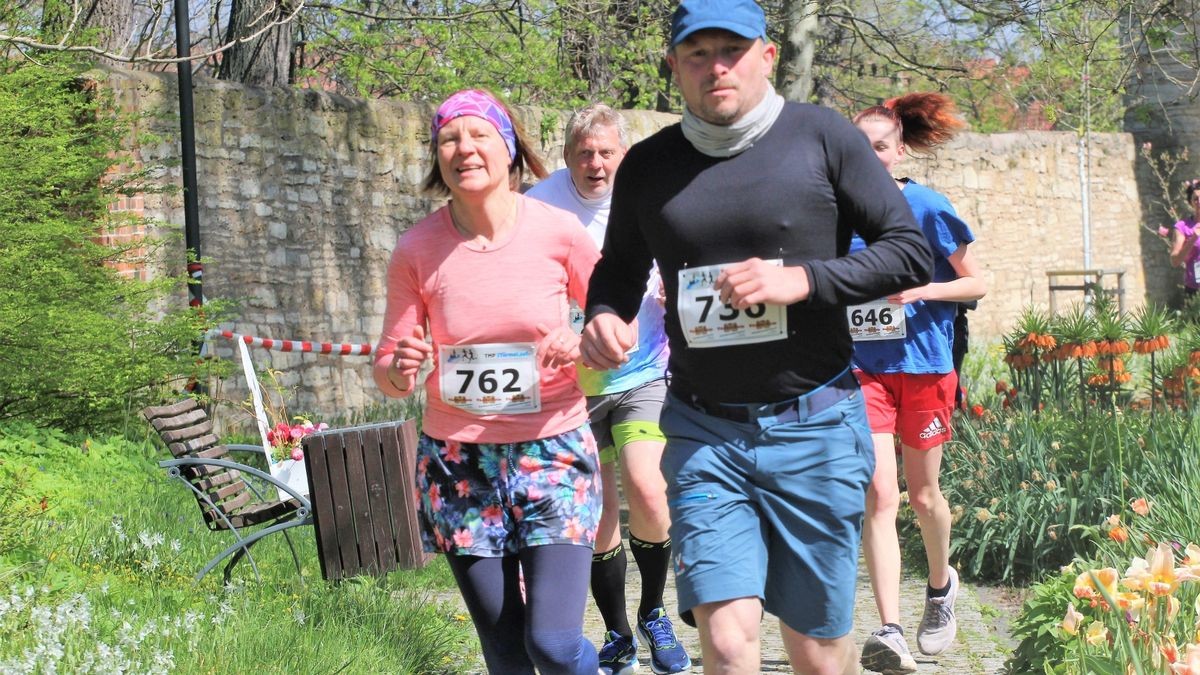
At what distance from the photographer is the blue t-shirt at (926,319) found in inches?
195

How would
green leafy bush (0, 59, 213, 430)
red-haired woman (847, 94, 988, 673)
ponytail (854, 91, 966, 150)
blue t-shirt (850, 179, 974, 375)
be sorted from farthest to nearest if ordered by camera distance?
green leafy bush (0, 59, 213, 430), ponytail (854, 91, 966, 150), blue t-shirt (850, 179, 974, 375), red-haired woman (847, 94, 988, 673)

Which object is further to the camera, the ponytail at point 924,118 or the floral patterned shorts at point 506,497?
the ponytail at point 924,118

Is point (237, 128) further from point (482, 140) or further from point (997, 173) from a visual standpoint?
point (997, 173)

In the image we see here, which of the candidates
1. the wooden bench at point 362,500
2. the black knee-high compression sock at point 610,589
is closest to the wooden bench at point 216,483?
the wooden bench at point 362,500

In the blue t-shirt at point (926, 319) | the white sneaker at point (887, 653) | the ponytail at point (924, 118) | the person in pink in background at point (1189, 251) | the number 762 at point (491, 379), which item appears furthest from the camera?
the person in pink in background at point (1189, 251)

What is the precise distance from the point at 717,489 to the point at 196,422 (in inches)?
147

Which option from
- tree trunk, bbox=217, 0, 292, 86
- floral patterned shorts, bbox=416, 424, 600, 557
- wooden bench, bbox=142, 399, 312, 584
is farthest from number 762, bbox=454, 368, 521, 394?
tree trunk, bbox=217, 0, 292, 86

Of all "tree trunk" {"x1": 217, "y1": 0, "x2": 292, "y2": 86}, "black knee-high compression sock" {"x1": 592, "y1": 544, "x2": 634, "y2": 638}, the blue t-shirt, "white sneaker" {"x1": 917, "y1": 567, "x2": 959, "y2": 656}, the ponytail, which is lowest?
"white sneaker" {"x1": 917, "y1": 567, "x2": 959, "y2": 656}

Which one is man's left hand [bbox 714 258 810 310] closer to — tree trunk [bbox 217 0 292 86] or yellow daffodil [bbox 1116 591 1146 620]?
yellow daffodil [bbox 1116 591 1146 620]

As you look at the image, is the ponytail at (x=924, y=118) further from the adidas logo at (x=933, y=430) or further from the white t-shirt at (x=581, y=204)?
the white t-shirt at (x=581, y=204)

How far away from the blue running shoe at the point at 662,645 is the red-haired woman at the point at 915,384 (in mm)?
625

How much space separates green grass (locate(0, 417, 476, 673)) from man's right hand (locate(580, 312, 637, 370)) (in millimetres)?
1253

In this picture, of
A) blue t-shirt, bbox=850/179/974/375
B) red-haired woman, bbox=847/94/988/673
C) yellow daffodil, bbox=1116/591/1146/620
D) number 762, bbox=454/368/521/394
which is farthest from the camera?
blue t-shirt, bbox=850/179/974/375

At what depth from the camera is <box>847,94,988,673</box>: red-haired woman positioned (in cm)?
484
